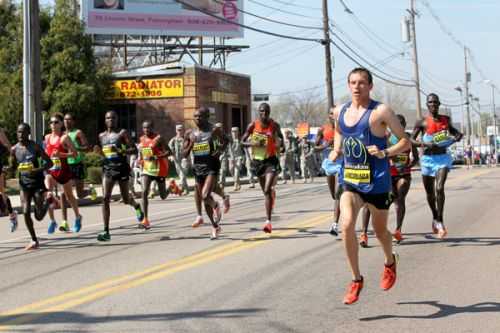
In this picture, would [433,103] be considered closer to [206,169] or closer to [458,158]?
[206,169]

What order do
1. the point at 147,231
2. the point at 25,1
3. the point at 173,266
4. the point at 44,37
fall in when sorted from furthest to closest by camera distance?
the point at 44,37 < the point at 25,1 < the point at 147,231 < the point at 173,266

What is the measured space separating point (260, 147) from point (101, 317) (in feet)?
18.7

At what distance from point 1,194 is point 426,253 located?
7056 mm

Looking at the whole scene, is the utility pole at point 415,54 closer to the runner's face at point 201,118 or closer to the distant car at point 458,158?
the distant car at point 458,158

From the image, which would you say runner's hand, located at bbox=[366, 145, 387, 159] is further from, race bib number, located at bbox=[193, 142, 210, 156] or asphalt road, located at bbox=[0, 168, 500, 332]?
race bib number, located at bbox=[193, 142, 210, 156]

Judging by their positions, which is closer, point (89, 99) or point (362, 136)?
point (362, 136)

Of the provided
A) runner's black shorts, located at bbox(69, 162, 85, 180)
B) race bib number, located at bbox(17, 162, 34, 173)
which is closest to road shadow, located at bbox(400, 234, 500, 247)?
race bib number, located at bbox(17, 162, 34, 173)

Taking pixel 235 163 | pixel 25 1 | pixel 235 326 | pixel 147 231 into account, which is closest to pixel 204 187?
pixel 147 231

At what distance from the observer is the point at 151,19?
39531 mm

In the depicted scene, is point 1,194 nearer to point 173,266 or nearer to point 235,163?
point 173,266

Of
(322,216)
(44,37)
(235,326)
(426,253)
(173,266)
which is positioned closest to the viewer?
(235,326)

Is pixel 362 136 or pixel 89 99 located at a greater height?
pixel 89 99

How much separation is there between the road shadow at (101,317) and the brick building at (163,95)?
2808 centimetres

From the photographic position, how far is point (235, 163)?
25.2 m
